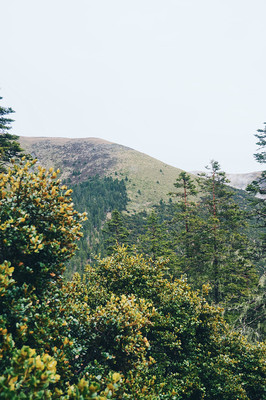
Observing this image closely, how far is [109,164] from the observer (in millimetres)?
115500

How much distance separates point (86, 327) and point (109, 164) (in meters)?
112

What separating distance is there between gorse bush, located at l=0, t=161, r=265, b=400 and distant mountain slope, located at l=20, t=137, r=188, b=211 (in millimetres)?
69216

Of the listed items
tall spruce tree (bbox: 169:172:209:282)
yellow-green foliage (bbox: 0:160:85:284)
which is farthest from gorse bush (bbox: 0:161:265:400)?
tall spruce tree (bbox: 169:172:209:282)

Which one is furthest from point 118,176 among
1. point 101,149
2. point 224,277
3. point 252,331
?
point 252,331

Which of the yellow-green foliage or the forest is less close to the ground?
the yellow-green foliage

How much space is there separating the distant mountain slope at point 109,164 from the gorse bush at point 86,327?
6922cm

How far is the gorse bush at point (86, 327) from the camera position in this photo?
166 inches

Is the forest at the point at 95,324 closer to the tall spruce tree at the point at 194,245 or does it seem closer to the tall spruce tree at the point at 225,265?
the tall spruce tree at the point at 225,265

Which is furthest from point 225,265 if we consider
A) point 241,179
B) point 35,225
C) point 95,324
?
point 241,179

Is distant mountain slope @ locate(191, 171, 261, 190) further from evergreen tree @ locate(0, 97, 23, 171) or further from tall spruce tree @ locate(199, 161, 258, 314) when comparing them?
evergreen tree @ locate(0, 97, 23, 171)

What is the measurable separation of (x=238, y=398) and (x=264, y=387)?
1.30 meters

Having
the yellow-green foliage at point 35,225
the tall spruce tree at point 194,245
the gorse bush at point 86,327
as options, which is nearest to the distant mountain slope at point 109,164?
the tall spruce tree at point 194,245

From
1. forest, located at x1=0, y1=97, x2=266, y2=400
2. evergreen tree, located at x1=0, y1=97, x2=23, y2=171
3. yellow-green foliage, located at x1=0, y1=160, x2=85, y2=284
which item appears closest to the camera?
forest, located at x1=0, y1=97, x2=266, y2=400

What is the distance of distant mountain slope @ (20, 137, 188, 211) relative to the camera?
299ft
